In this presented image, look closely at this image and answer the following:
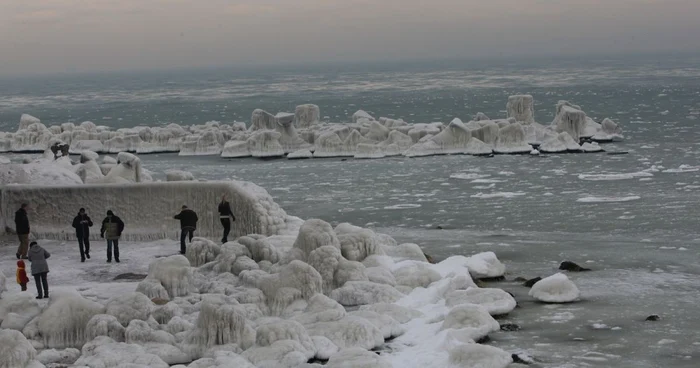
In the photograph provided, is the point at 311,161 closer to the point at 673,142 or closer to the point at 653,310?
the point at 673,142

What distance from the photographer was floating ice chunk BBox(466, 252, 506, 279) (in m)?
19.2

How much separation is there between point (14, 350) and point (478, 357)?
621cm

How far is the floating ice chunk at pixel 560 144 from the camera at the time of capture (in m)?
47.7

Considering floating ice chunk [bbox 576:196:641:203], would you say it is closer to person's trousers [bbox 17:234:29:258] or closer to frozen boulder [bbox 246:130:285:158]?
person's trousers [bbox 17:234:29:258]

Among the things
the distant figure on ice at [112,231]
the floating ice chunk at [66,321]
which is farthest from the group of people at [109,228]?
the floating ice chunk at [66,321]

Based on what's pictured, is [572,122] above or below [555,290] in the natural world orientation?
below

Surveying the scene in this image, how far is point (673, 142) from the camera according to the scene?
4984 cm

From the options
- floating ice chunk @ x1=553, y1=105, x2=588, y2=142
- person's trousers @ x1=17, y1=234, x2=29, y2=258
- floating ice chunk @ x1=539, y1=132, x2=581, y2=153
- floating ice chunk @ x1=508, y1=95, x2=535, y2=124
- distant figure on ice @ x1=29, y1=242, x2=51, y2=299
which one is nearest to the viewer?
distant figure on ice @ x1=29, y1=242, x2=51, y2=299

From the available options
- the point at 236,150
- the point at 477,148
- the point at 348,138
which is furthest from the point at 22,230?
the point at 236,150

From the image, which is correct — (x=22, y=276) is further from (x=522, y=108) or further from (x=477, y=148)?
(x=522, y=108)

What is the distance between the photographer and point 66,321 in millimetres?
14852

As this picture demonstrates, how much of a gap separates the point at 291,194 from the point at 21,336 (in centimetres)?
2269

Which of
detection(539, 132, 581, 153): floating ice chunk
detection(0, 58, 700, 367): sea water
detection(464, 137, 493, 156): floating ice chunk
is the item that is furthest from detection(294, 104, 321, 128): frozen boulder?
detection(539, 132, 581, 153): floating ice chunk

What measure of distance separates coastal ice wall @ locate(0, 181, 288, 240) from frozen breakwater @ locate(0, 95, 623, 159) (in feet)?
89.2
